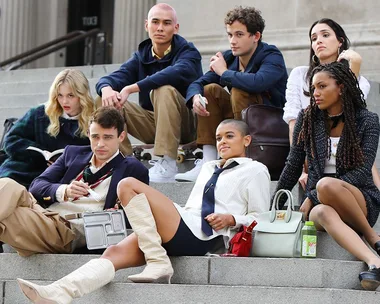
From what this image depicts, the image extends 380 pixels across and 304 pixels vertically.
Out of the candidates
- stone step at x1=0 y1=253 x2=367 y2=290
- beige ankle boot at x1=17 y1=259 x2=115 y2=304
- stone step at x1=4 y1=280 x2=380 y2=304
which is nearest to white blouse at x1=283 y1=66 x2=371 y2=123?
stone step at x1=0 y1=253 x2=367 y2=290

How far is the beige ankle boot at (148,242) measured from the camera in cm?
809

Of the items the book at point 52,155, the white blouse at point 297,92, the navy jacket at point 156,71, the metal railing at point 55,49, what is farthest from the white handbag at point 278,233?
the metal railing at point 55,49

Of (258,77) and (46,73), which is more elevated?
(258,77)

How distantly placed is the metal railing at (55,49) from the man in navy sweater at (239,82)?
7.22 m

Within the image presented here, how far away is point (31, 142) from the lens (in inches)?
405

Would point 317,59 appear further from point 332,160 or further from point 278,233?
point 278,233

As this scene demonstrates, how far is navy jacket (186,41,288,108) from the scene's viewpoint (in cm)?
1012

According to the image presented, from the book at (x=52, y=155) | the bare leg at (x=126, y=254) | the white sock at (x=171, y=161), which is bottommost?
the bare leg at (x=126, y=254)

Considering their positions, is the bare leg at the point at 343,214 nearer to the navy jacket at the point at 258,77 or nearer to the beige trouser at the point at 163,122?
the navy jacket at the point at 258,77

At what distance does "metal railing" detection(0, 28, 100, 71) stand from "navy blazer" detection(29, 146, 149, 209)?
777 cm

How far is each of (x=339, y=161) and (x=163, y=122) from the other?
6.54ft

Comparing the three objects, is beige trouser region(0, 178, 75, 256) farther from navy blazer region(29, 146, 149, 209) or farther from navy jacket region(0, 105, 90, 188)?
navy jacket region(0, 105, 90, 188)

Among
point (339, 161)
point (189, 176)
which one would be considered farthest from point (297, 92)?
point (339, 161)

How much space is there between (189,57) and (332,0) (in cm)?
362
